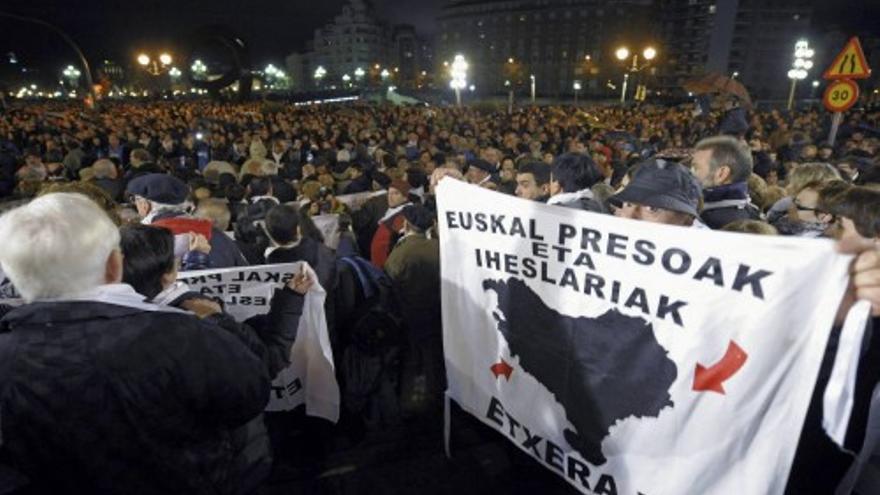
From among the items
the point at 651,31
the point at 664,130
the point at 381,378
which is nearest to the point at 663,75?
the point at 651,31

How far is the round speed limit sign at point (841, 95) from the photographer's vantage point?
25.6 feet

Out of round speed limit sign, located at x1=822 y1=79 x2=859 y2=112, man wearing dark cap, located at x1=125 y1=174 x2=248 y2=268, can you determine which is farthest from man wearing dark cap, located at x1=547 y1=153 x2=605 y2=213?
round speed limit sign, located at x1=822 y1=79 x2=859 y2=112

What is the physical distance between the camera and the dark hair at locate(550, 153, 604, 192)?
442 centimetres

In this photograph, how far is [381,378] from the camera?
12.7 ft

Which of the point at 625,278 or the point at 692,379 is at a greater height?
the point at 625,278

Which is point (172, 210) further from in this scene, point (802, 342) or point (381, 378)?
point (802, 342)

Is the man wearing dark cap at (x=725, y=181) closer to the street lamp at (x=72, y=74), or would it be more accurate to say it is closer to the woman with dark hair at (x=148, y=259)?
the woman with dark hair at (x=148, y=259)

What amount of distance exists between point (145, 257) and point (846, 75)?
8.84 metres

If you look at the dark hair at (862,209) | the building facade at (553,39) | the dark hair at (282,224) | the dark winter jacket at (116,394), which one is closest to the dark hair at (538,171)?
the dark hair at (282,224)

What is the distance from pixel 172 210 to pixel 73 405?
2.65 metres

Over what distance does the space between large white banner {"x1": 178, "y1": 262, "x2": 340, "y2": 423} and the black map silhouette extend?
46.5 inches

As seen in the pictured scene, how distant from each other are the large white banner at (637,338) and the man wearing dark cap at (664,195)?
923mm

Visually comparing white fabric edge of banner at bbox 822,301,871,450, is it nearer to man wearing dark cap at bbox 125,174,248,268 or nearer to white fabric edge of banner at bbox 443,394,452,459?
white fabric edge of banner at bbox 443,394,452,459

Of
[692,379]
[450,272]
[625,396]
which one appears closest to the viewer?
[692,379]
